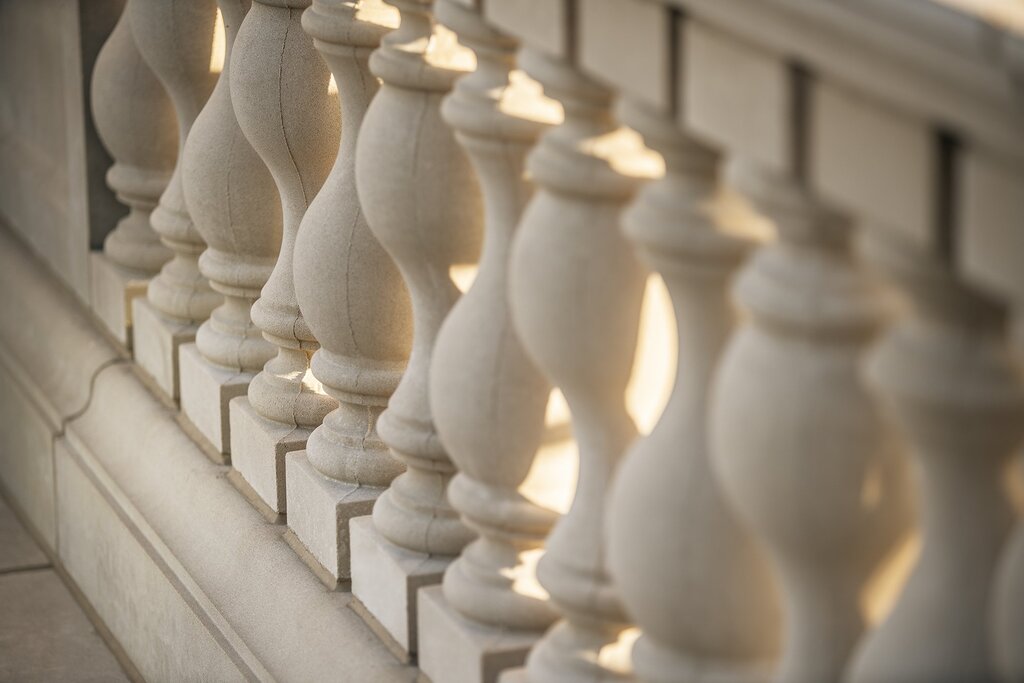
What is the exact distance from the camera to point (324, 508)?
2219mm

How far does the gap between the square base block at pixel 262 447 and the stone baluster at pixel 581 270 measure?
2.90 feet

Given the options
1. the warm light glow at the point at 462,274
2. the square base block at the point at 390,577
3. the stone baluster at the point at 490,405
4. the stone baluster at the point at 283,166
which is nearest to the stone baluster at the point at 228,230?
the stone baluster at the point at 283,166

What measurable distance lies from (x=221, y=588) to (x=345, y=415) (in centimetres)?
34

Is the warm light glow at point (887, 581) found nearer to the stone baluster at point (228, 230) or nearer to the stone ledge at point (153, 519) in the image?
the stone ledge at point (153, 519)

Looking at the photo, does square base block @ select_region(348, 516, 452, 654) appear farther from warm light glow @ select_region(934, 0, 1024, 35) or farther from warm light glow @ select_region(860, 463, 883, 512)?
warm light glow @ select_region(934, 0, 1024, 35)

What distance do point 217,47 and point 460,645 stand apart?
1.39 m

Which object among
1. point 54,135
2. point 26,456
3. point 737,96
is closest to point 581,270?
point 737,96

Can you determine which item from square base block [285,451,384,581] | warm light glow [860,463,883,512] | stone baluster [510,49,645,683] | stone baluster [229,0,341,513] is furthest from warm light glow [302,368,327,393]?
warm light glow [860,463,883,512]

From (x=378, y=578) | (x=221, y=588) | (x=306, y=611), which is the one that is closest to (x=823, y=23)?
(x=378, y=578)

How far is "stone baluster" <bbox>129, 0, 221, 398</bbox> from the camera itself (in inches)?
112

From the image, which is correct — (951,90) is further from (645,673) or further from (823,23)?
(645,673)

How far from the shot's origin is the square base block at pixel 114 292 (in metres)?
3.12

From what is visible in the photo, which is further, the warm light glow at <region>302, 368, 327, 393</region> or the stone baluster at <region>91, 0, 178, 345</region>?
the stone baluster at <region>91, 0, 178, 345</region>

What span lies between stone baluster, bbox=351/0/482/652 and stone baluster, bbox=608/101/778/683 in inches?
21.3
